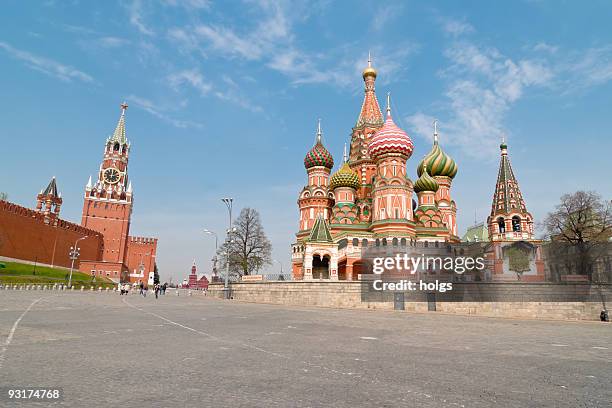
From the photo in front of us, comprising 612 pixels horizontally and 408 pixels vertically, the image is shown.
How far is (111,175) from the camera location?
86.6 meters

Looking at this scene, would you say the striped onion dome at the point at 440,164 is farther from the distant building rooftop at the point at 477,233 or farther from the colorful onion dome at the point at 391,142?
the distant building rooftop at the point at 477,233

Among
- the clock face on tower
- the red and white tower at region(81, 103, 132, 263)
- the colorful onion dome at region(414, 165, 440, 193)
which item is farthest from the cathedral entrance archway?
the clock face on tower

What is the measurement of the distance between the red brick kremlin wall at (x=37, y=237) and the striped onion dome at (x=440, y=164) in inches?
2314

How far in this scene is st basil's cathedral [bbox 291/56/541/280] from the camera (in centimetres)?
3769

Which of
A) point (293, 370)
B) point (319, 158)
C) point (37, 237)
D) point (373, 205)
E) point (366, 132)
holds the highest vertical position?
point (366, 132)

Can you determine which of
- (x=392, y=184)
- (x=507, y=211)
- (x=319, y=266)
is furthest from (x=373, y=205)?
(x=507, y=211)

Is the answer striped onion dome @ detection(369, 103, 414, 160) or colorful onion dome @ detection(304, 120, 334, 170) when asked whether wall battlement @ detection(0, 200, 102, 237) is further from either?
striped onion dome @ detection(369, 103, 414, 160)

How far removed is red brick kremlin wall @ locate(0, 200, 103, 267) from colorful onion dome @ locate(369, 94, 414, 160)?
5179 centimetres

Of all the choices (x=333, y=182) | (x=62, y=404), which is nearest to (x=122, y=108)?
(x=333, y=182)

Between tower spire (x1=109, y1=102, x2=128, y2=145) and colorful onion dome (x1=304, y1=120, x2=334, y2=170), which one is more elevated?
tower spire (x1=109, y1=102, x2=128, y2=145)

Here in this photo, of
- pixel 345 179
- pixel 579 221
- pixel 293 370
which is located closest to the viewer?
pixel 293 370

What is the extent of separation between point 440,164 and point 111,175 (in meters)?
71.2

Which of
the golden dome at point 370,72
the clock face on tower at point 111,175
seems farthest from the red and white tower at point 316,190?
the clock face on tower at point 111,175

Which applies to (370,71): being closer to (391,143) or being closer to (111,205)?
(391,143)
